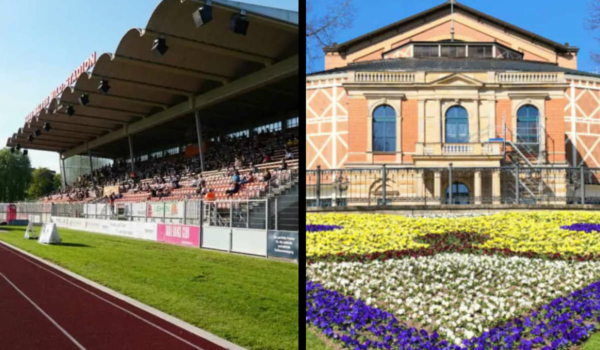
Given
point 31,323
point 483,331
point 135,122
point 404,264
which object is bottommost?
point 31,323

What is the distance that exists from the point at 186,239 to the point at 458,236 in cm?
1275

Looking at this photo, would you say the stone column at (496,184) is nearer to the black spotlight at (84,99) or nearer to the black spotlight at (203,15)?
the black spotlight at (203,15)

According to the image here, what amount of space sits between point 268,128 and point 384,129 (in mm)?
22401

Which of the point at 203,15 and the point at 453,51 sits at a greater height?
the point at 203,15

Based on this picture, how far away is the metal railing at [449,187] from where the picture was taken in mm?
3174

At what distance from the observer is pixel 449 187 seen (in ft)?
11.2

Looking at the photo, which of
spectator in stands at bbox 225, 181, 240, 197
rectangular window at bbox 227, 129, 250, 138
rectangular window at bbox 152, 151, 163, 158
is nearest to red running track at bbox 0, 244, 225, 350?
spectator in stands at bbox 225, 181, 240, 197

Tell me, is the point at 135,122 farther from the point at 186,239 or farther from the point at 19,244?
the point at 186,239

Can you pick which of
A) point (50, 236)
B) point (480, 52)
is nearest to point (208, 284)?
point (480, 52)

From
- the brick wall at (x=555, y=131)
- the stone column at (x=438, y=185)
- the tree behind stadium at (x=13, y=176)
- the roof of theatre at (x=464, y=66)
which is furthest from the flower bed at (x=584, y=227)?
the tree behind stadium at (x=13, y=176)

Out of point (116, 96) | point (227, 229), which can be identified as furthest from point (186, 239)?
point (116, 96)

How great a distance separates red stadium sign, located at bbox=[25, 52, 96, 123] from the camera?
77.4 ft

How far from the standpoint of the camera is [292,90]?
22.4 metres

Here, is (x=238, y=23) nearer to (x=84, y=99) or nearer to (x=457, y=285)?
(x=84, y=99)
